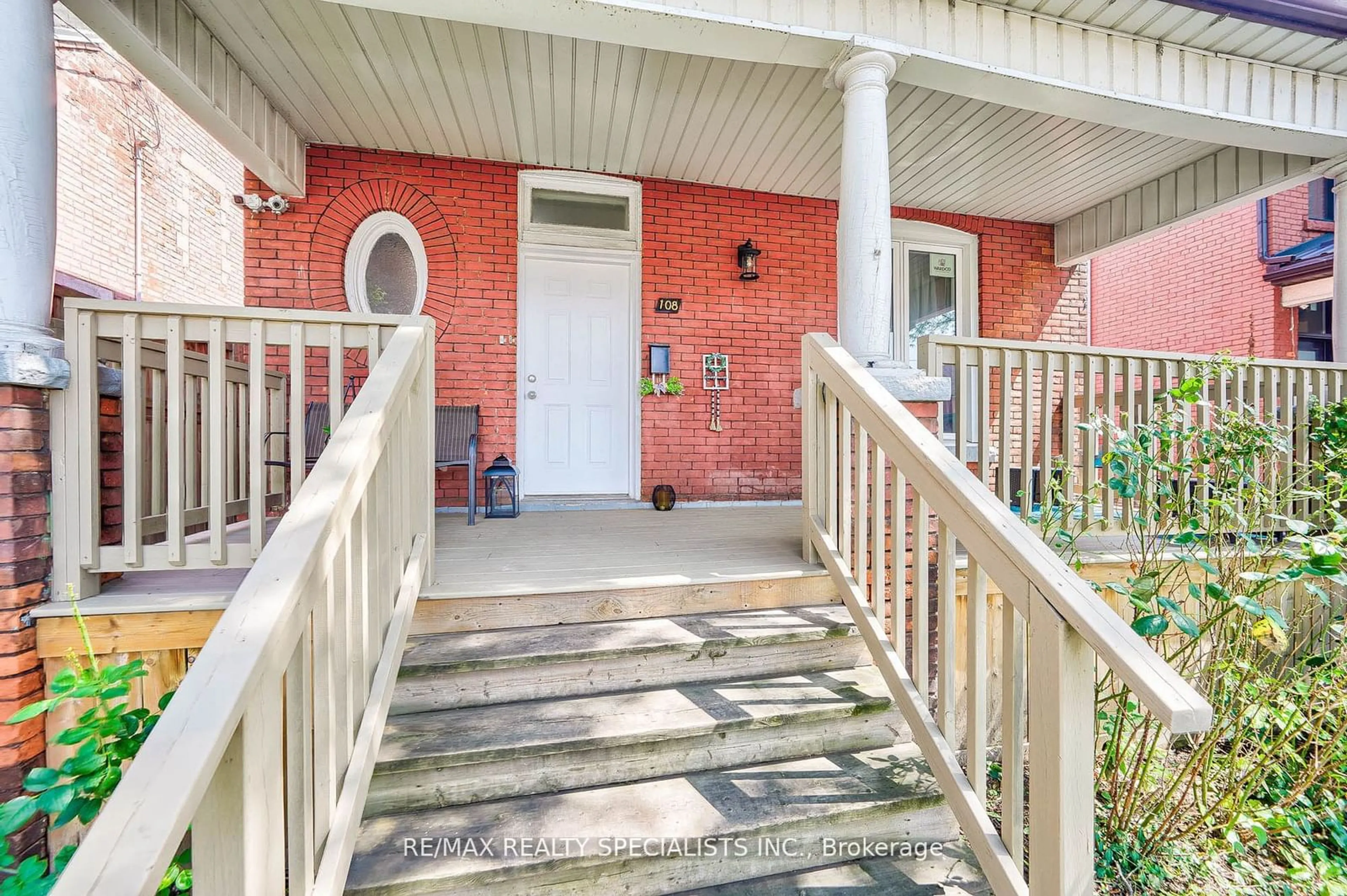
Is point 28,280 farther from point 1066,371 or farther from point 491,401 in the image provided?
point 1066,371

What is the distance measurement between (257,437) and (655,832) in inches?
70.6

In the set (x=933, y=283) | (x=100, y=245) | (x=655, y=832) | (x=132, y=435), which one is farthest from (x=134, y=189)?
(x=655, y=832)

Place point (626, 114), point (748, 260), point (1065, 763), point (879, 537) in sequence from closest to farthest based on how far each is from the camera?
point (1065, 763)
point (879, 537)
point (626, 114)
point (748, 260)

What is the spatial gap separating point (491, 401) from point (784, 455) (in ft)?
7.95

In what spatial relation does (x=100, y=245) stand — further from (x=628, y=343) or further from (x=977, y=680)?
(x=977, y=680)

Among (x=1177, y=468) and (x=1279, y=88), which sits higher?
(x=1279, y=88)

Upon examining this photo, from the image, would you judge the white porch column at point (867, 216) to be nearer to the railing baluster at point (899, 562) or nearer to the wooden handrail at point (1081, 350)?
the wooden handrail at point (1081, 350)

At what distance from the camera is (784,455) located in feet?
16.0

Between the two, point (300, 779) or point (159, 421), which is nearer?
point (300, 779)

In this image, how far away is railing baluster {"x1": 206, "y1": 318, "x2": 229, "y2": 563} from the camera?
1.88 metres

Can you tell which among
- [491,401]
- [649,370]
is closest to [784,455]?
[649,370]

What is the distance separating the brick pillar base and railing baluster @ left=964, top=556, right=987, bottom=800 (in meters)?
2.68

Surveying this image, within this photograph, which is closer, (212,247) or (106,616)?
(106,616)

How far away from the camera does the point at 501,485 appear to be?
4125mm
